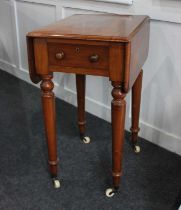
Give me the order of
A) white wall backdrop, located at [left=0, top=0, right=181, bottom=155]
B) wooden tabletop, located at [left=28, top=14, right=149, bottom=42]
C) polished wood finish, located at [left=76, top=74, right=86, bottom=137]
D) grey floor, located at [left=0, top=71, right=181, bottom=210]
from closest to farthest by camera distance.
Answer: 1. wooden tabletop, located at [left=28, top=14, right=149, bottom=42]
2. grey floor, located at [left=0, top=71, right=181, bottom=210]
3. white wall backdrop, located at [left=0, top=0, right=181, bottom=155]
4. polished wood finish, located at [left=76, top=74, right=86, bottom=137]

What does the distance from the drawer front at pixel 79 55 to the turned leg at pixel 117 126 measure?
0.32 feet

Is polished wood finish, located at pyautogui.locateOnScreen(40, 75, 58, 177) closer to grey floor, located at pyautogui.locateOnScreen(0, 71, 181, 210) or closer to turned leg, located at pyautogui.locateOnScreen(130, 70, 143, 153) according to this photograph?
grey floor, located at pyautogui.locateOnScreen(0, 71, 181, 210)

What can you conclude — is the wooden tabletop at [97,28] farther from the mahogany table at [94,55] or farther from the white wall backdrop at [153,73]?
the white wall backdrop at [153,73]

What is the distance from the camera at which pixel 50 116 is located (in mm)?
1275

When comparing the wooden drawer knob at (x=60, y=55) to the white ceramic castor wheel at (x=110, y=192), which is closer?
the wooden drawer knob at (x=60, y=55)

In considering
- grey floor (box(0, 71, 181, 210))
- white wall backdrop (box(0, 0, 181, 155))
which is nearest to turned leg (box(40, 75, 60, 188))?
grey floor (box(0, 71, 181, 210))

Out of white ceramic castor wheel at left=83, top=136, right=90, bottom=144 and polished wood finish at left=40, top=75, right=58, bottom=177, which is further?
white ceramic castor wheel at left=83, top=136, right=90, bottom=144

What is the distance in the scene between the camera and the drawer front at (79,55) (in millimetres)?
1104

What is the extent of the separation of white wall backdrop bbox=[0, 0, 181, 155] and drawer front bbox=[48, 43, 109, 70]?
51 cm

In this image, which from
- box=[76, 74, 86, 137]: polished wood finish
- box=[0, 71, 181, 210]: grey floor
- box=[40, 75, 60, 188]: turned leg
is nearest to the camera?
box=[40, 75, 60, 188]: turned leg

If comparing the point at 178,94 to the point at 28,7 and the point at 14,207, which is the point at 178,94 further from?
the point at 28,7

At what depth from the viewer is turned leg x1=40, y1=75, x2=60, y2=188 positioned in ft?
3.99

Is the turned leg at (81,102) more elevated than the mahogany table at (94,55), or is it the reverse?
the mahogany table at (94,55)

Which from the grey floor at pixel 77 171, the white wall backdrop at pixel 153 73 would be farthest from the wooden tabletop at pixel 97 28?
the grey floor at pixel 77 171
